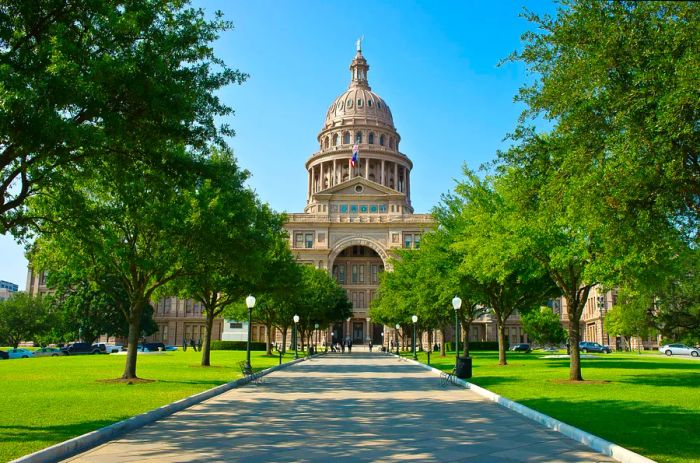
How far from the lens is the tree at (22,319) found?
82.0 meters

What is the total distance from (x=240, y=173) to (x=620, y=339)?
307 feet

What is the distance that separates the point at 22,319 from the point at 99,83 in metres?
82.5

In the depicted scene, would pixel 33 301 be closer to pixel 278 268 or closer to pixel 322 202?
pixel 322 202

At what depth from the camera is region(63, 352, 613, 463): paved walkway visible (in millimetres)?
9820

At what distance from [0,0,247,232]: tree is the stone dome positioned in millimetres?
122575

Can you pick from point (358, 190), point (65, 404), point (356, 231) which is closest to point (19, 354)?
point (65, 404)

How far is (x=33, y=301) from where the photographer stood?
85.6m

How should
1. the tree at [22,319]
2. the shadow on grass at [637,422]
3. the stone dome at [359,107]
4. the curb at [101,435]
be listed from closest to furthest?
the curb at [101,435] < the shadow on grass at [637,422] < the tree at [22,319] < the stone dome at [359,107]

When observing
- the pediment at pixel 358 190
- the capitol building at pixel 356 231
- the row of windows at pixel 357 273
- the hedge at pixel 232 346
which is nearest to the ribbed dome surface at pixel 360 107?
the capitol building at pixel 356 231

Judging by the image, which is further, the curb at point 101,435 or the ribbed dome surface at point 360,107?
the ribbed dome surface at point 360,107

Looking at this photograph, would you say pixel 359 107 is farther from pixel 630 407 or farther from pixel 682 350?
pixel 630 407

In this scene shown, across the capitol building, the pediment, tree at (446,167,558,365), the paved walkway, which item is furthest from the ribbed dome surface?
the paved walkway

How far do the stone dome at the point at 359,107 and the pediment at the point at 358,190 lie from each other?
27408mm

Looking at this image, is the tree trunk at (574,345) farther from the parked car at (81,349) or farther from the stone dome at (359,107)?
the stone dome at (359,107)
